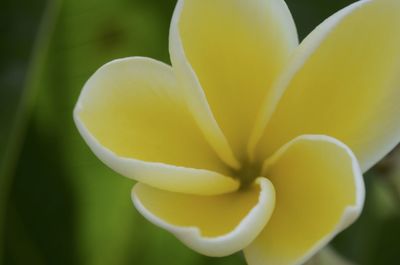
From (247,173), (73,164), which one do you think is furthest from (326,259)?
(73,164)

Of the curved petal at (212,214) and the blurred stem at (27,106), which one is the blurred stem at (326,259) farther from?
the blurred stem at (27,106)

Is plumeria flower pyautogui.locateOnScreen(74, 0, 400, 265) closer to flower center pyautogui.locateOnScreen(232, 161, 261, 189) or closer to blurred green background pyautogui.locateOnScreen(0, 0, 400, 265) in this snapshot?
flower center pyautogui.locateOnScreen(232, 161, 261, 189)

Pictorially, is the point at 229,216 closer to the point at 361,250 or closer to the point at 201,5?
the point at 201,5

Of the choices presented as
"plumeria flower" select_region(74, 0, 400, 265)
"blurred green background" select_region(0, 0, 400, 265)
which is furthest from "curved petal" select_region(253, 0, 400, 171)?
"blurred green background" select_region(0, 0, 400, 265)

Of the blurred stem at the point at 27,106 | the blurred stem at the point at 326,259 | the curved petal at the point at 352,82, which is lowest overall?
the blurred stem at the point at 326,259

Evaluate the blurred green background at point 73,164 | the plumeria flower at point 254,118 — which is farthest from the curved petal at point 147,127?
the blurred green background at point 73,164

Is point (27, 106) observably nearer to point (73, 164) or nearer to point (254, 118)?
point (73, 164)
